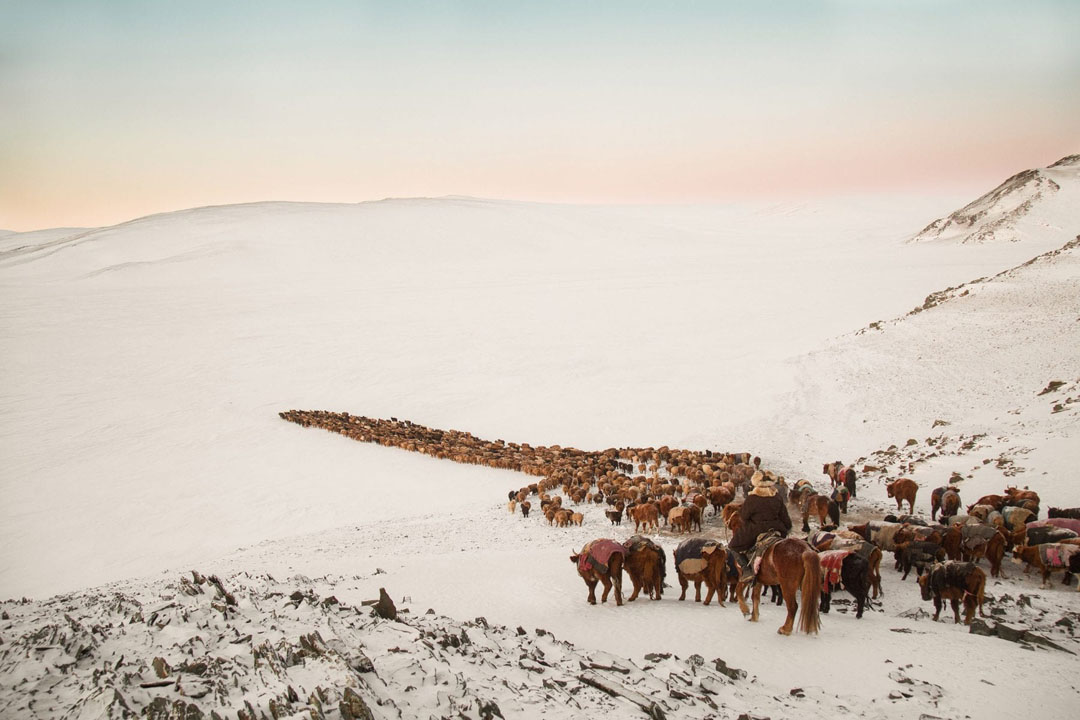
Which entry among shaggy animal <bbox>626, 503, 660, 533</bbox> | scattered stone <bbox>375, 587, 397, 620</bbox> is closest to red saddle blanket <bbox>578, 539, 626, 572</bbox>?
scattered stone <bbox>375, 587, 397, 620</bbox>

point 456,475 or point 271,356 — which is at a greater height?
point 271,356

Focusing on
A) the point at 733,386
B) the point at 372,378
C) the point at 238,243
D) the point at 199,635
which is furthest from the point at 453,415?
the point at 238,243

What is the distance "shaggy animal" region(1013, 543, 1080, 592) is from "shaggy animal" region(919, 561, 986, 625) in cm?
180

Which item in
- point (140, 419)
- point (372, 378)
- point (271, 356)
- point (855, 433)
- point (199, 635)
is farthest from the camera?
point (271, 356)

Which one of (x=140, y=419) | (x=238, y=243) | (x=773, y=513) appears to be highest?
(x=238, y=243)

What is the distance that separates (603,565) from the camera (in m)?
8.66

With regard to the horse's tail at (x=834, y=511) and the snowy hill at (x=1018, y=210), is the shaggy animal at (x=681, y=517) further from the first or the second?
the snowy hill at (x=1018, y=210)

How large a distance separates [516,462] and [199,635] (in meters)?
14.0

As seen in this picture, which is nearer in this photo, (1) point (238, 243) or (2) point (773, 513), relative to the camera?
(2) point (773, 513)

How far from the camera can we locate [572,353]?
34531 millimetres

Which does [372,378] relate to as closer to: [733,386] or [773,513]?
[733,386]

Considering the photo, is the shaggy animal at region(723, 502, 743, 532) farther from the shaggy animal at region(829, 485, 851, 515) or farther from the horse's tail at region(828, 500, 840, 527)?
the shaggy animal at region(829, 485, 851, 515)

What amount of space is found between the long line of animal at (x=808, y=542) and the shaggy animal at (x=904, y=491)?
0.08ft

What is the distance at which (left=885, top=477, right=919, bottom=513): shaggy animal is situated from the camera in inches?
539
